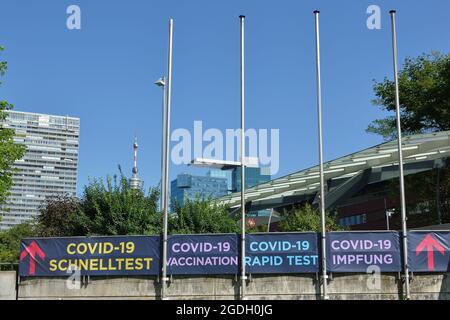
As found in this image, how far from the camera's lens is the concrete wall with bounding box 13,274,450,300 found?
20.8m

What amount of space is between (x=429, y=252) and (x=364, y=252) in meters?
2.33

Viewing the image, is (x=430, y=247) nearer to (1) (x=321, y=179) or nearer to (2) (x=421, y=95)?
(1) (x=321, y=179)

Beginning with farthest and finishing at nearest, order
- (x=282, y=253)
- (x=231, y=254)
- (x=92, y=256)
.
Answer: (x=92, y=256)
(x=231, y=254)
(x=282, y=253)

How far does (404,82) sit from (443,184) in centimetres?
897

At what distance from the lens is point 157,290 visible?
21.9 m

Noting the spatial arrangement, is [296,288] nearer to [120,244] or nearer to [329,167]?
[120,244]

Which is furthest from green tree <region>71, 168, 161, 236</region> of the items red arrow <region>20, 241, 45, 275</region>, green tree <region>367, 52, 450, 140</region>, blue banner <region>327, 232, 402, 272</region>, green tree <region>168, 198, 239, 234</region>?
green tree <region>367, 52, 450, 140</region>

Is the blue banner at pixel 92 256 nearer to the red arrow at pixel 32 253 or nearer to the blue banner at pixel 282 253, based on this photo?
the red arrow at pixel 32 253

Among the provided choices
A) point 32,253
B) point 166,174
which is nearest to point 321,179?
point 166,174

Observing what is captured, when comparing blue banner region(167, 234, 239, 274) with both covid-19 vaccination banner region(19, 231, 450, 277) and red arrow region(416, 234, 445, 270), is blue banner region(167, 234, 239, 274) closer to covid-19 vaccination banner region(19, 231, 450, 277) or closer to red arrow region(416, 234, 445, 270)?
covid-19 vaccination banner region(19, 231, 450, 277)

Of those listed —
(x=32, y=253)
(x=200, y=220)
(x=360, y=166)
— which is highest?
(x=360, y=166)

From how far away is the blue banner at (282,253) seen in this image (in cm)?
2134

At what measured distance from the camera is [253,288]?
842 inches

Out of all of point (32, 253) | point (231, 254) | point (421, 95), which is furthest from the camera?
point (421, 95)
